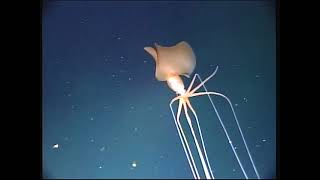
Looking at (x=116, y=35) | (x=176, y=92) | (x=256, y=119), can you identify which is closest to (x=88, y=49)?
(x=116, y=35)

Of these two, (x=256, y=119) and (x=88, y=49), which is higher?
(x=88, y=49)

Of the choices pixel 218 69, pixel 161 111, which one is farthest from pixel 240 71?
pixel 161 111

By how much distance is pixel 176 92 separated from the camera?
4035 millimetres

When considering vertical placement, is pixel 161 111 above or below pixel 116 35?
below

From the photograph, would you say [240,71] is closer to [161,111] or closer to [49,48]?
[161,111]

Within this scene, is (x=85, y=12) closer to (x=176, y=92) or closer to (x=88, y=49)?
(x=88, y=49)

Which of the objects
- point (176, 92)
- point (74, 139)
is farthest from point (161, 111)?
point (74, 139)

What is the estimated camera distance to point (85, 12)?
405 cm

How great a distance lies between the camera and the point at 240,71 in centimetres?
405

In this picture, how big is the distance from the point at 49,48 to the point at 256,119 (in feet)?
2.63

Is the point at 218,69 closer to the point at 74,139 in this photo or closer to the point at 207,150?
the point at 207,150
